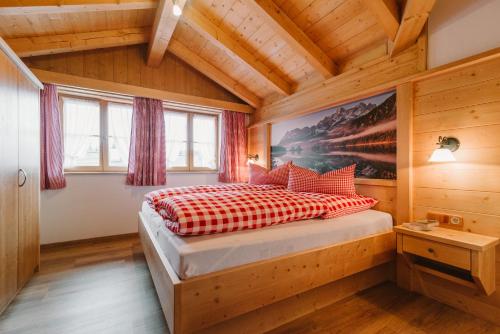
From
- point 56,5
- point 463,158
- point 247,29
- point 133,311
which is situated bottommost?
point 133,311

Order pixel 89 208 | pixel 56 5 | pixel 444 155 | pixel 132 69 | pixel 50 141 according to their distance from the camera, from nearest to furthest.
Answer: pixel 444 155 < pixel 56 5 < pixel 50 141 < pixel 89 208 < pixel 132 69

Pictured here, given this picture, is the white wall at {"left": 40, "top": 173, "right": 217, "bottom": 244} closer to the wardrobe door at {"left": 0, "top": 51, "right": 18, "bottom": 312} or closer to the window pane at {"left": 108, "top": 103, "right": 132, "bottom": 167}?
the window pane at {"left": 108, "top": 103, "right": 132, "bottom": 167}

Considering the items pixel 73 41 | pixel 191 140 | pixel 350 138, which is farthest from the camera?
pixel 191 140

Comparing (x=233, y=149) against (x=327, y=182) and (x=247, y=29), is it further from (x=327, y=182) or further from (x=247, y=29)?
(x=327, y=182)

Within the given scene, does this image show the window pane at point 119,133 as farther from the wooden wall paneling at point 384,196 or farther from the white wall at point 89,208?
the wooden wall paneling at point 384,196

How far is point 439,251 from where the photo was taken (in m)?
1.58

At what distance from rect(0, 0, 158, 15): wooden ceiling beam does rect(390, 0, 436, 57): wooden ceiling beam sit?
94.2 inches

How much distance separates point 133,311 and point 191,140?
109 inches

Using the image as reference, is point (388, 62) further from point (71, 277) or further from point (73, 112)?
point (73, 112)

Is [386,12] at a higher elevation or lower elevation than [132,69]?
lower

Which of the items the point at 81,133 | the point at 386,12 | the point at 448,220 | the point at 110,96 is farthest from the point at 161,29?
the point at 448,220

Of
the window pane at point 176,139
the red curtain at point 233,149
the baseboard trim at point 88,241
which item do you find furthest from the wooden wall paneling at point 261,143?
the baseboard trim at point 88,241

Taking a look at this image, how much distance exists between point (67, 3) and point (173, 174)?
91.5 inches

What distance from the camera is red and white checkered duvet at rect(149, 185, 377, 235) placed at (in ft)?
4.51
